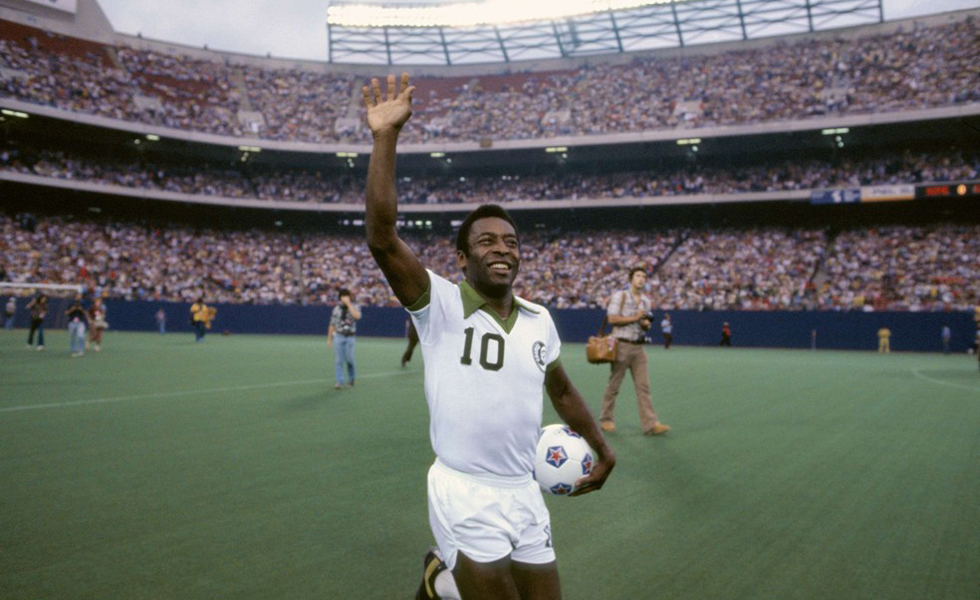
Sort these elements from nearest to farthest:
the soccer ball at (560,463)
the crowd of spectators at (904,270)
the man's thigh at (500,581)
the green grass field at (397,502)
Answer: the man's thigh at (500,581), the soccer ball at (560,463), the green grass field at (397,502), the crowd of spectators at (904,270)

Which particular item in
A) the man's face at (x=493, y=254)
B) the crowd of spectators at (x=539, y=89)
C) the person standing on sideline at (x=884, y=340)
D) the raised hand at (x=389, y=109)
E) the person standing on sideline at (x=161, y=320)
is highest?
the crowd of spectators at (x=539, y=89)

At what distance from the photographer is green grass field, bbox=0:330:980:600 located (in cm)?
410

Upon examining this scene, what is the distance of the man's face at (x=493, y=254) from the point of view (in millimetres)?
2793

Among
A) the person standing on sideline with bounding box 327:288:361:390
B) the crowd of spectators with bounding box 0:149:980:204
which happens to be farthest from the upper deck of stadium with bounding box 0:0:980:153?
the person standing on sideline with bounding box 327:288:361:390

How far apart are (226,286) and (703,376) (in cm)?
3275

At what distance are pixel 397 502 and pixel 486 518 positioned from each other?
3407 mm

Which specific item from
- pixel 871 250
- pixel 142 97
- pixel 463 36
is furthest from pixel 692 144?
pixel 142 97

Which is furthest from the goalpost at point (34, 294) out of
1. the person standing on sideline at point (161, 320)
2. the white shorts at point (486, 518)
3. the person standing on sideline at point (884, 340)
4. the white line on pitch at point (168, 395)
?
the person standing on sideline at point (884, 340)

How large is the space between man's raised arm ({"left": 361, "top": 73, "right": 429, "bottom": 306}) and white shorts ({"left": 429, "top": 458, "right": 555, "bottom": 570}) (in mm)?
764

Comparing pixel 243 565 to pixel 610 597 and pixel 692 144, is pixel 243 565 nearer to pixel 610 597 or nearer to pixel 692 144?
pixel 610 597

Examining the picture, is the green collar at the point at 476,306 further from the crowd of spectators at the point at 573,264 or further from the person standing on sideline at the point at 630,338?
the crowd of spectators at the point at 573,264

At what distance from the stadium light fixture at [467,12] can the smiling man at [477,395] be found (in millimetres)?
46802

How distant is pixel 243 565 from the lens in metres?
4.25

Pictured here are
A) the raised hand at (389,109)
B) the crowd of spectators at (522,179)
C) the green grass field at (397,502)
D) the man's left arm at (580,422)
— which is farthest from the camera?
the crowd of spectators at (522,179)
